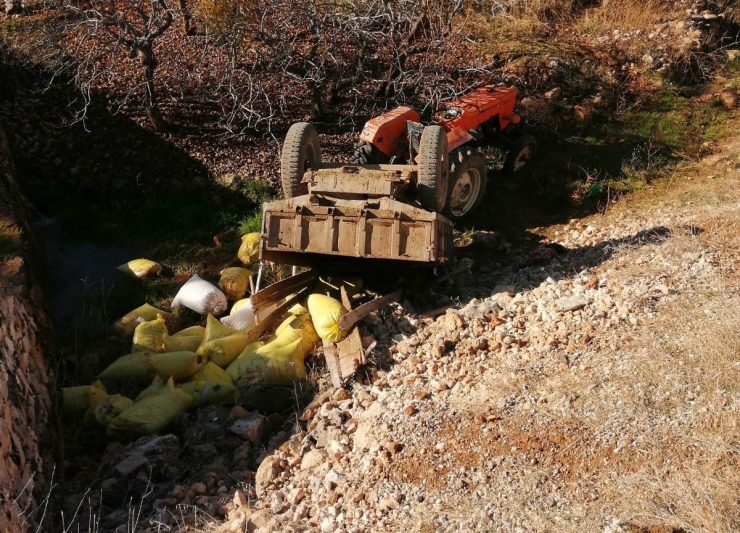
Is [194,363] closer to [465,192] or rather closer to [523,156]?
[465,192]

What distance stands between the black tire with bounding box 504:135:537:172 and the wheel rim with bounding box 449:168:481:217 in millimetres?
989

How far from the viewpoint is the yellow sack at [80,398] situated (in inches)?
199

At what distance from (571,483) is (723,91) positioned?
7.56 metres

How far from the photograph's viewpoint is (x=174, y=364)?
524cm

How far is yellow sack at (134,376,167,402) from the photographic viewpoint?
16.6 feet

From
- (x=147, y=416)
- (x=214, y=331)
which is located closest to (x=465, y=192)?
(x=214, y=331)

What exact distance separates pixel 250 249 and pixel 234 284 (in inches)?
18.4

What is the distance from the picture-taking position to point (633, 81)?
31.9ft

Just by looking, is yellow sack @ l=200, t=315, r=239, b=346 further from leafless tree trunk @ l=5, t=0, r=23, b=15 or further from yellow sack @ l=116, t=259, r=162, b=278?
leafless tree trunk @ l=5, t=0, r=23, b=15

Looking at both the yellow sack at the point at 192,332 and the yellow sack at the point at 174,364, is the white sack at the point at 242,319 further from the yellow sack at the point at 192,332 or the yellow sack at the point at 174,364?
the yellow sack at the point at 174,364

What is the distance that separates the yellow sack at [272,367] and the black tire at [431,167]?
5.26 feet

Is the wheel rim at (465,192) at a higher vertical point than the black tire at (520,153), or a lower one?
lower

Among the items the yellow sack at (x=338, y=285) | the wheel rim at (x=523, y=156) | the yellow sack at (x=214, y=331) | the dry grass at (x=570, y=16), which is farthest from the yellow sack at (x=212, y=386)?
the dry grass at (x=570, y=16)

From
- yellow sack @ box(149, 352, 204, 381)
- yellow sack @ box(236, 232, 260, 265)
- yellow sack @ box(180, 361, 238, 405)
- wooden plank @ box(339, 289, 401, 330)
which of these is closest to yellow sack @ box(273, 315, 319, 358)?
wooden plank @ box(339, 289, 401, 330)
